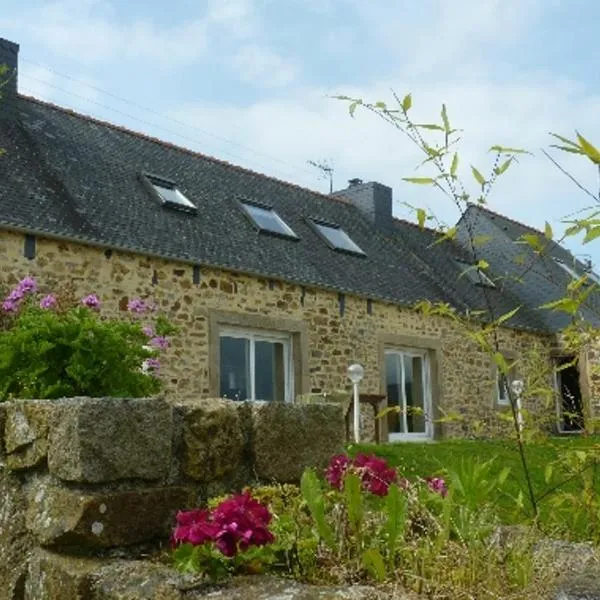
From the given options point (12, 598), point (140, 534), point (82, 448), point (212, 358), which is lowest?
point (12, 598)

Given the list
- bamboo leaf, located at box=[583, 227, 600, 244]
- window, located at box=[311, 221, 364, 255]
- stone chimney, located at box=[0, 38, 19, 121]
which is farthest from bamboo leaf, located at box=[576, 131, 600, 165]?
window, located at box=[311, 221, 364, 255]

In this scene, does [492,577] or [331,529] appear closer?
[492,577]

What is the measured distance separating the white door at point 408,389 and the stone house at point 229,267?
3 cm

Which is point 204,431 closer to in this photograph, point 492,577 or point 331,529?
point 331,529

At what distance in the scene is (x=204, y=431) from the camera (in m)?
3.15

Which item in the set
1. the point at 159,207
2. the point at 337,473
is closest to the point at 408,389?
the point at 159,207

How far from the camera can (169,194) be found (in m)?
12.5

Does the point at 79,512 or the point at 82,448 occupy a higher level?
the point at 82,448

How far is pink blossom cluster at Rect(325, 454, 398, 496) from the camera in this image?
9.91 feet

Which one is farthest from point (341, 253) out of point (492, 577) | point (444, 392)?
point (492, 577)

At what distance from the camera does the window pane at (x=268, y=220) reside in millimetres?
13383

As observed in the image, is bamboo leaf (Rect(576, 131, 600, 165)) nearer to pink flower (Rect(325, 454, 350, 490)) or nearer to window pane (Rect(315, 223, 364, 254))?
pink flower (Rect(325, 454, 350, 490))

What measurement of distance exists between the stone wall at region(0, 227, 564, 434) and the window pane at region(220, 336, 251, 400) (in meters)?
0.51

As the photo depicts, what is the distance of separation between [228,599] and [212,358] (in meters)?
8.93
